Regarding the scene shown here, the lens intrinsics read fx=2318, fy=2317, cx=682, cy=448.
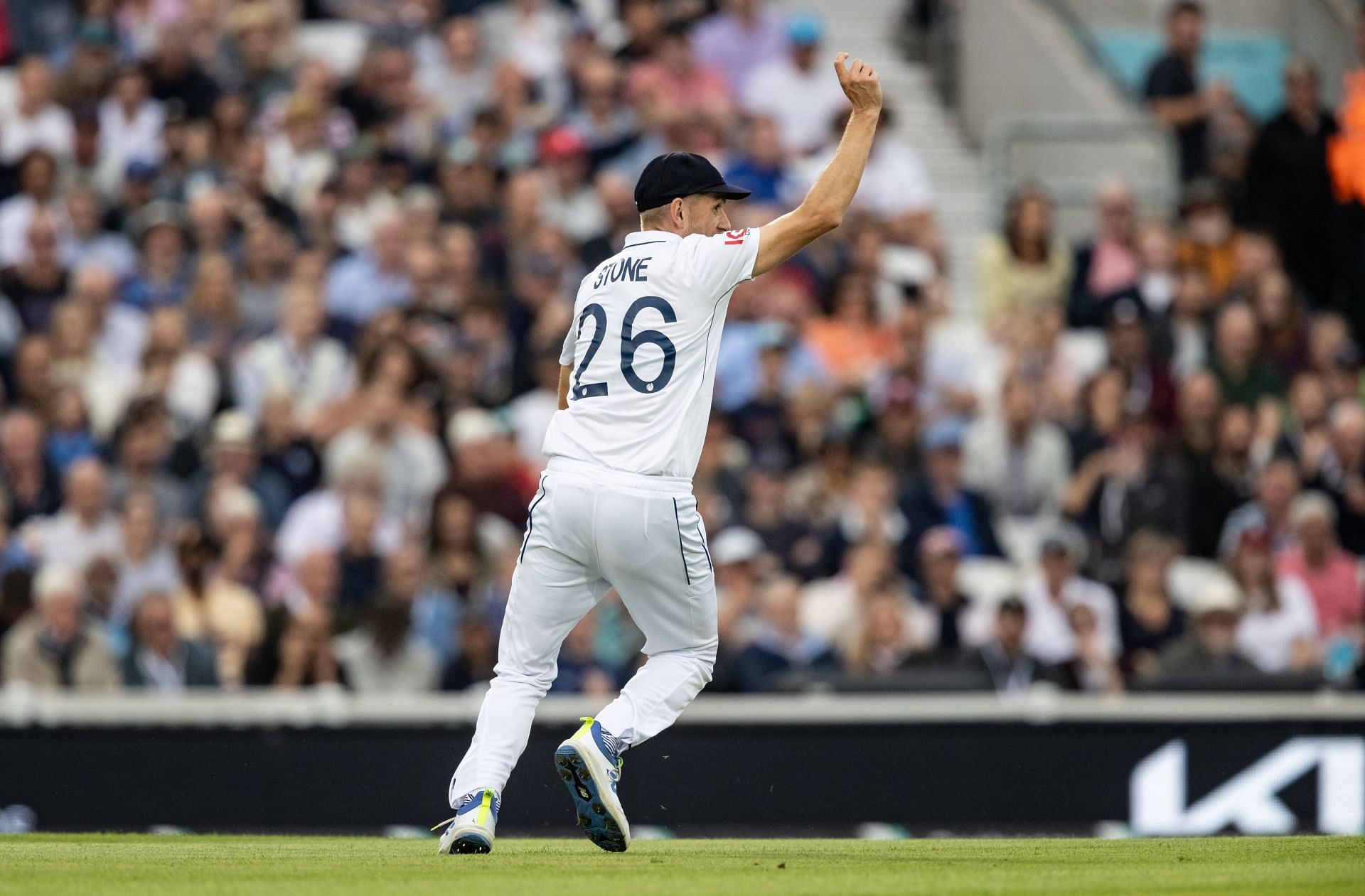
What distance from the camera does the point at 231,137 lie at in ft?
50.9

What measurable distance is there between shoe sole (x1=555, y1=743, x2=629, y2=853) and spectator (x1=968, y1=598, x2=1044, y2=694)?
5.33 meters

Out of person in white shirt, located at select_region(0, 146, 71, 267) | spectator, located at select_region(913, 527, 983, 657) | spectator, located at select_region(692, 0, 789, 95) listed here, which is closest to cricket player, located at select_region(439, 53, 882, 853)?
spectator, located at select_region(913, 527, 983, 657)

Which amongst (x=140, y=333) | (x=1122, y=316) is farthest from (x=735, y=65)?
(x=140, y=333)

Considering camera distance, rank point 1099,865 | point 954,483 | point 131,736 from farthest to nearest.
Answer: point 954,483 < point 131,736 < point 1099,865

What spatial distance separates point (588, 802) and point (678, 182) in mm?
2079

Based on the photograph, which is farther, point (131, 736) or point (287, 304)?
point (287, 304)

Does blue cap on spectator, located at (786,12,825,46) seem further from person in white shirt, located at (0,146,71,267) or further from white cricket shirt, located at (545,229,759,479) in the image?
white cricket shirt, located at (545,229,759,479)

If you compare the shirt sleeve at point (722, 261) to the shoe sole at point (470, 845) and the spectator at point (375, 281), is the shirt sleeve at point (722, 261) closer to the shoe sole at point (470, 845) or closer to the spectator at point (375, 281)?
the shoe sole at point (470, 845)

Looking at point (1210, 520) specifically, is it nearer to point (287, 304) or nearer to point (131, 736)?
point (287, 304)

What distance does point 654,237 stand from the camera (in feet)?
25.4

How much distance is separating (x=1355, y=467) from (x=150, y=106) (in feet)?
27.3

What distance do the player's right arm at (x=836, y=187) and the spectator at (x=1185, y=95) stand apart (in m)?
10.4

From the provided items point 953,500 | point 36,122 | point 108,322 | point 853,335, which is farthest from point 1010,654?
point 36,122

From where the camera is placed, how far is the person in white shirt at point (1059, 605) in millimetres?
13164
